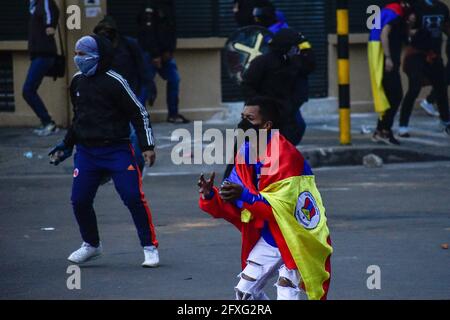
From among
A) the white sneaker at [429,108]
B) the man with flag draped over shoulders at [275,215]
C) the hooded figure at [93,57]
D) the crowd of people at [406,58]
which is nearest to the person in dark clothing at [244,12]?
the crowd of people at [406,58]

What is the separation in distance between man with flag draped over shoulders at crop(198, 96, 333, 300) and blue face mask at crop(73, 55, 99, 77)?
234cm

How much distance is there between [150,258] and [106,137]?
0.91 meters

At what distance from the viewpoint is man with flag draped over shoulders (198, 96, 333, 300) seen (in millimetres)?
6961

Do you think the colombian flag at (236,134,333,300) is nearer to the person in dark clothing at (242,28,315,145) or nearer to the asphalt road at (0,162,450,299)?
the asphalt road at (0,162,450,299)

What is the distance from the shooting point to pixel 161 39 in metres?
16.9

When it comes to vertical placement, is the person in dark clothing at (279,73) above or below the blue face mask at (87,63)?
below

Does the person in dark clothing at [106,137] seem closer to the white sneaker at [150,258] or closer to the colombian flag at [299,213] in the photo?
the white sneaker at [150,258]

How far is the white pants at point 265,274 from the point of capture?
23.1 ft

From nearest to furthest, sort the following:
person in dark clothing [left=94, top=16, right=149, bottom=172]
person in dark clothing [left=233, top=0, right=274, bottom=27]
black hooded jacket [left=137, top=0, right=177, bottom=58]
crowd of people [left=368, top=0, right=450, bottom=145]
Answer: person in dark clothing [left=94, top=16, right=149, bottom=172]
crowd of people [left=368, top=0, right=450, bottom=145]
black hooded jacket [left=137, top=0, right=177, bottom=58]
person in dark clothing [left=233, top=0, right=274, bottom=27]

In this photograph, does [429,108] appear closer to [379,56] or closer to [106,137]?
[379,56]

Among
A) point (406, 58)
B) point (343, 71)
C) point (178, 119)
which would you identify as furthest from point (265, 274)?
point (178, 119)

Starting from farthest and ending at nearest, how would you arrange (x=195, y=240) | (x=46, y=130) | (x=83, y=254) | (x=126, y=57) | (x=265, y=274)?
1. (x=46, y=130)
2. (x=126, y=57)
3. (x=195, y=240)
4. (x=83, y=254)
5. (x=265, y=274)

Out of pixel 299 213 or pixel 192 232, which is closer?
pixel 299 213

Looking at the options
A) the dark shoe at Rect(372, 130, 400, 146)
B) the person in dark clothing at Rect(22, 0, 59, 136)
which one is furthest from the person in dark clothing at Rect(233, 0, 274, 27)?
the person in dark clothing at Rect(22, 0, 59, 136)
